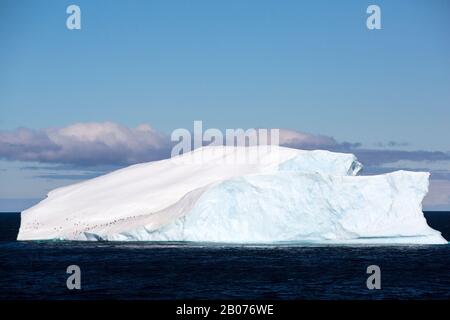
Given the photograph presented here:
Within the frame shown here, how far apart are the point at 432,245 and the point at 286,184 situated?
12508 millimetres

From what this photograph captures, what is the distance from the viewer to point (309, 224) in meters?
50.2

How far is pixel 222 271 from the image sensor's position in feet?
121

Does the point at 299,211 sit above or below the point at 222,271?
above

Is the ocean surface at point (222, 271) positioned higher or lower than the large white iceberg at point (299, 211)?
lower

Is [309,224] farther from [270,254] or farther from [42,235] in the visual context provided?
[42,235]

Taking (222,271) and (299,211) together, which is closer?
(222,271)

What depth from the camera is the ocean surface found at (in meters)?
30.5

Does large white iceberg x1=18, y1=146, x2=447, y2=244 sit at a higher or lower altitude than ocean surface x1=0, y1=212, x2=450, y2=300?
higher

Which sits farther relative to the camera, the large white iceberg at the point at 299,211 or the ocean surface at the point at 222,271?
the large white iceberg at the point at 299,211

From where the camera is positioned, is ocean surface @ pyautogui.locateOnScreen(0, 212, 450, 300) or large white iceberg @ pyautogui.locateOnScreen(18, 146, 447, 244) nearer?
ocean surface @ pyautogui.locateOnScreen(0, 212, 450, 300)

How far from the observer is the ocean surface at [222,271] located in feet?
100.0
